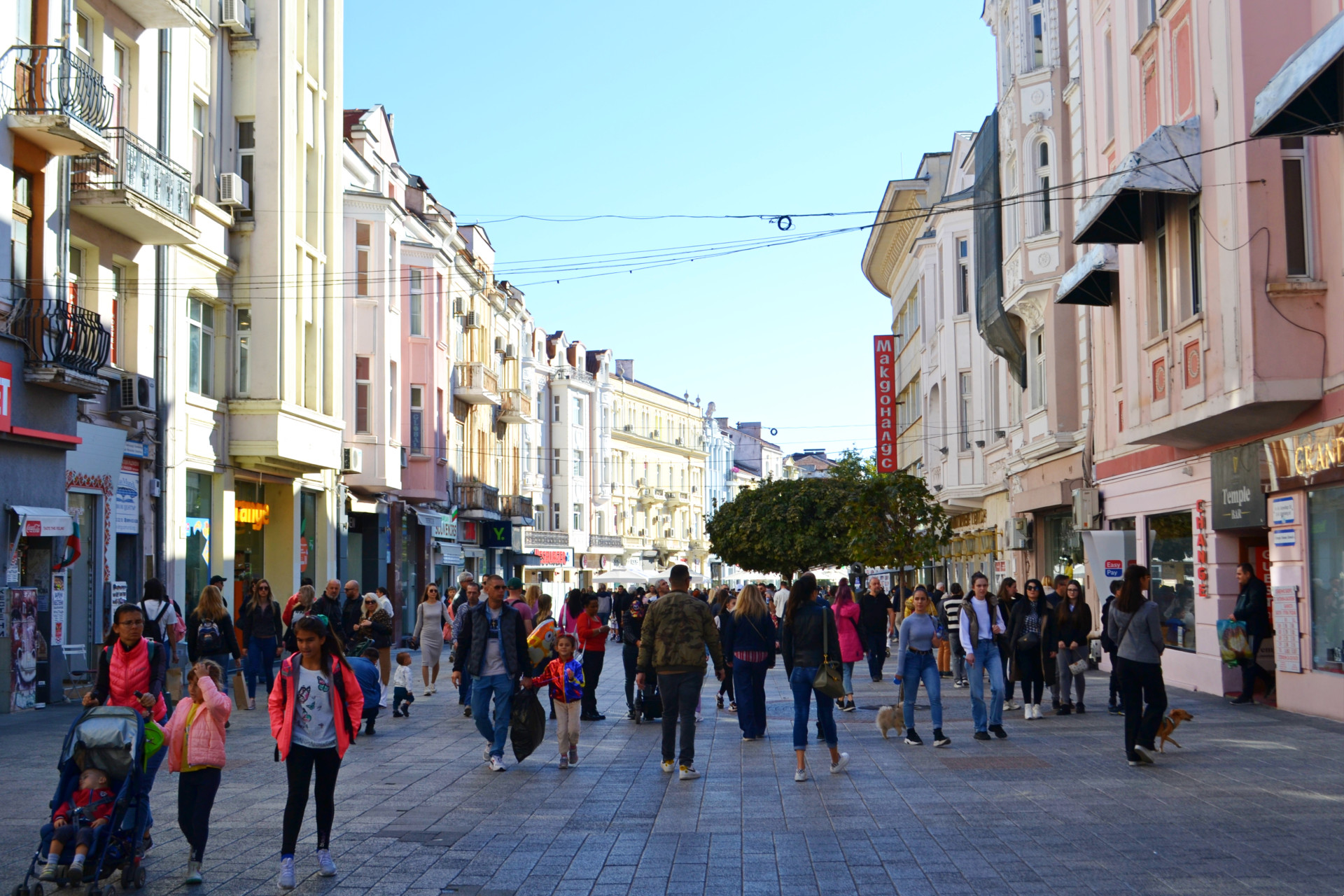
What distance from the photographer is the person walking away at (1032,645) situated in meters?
17.5

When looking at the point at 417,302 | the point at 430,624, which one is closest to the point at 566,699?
the point at 430,624

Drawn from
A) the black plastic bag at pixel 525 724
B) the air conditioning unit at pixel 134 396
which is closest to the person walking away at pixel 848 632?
the black plastic bag at pixel 525 724

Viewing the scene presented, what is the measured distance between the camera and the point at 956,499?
39875mm

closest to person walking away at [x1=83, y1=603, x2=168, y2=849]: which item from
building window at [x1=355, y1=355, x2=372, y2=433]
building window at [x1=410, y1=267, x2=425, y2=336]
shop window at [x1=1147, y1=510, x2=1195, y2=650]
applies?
shop window at [x1=1147, y1=510, x2=1195, y2=650]

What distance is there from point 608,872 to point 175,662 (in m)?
9.56

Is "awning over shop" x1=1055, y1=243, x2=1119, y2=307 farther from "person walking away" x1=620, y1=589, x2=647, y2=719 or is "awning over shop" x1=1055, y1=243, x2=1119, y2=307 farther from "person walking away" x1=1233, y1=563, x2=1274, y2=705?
"person walking away" x1=620, y1=589, x2=647, y2=719

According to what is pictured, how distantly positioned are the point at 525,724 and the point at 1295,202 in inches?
421

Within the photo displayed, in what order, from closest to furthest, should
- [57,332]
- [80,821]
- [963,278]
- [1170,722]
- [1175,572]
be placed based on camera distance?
1. [80,821]
2. [1170,722]
3. [57,332]
4. [1175,572]
5. [963,278]

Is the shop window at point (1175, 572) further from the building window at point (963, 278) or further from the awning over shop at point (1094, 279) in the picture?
the building window at point (963, 278)

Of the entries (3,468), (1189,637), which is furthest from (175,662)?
(1189,637)

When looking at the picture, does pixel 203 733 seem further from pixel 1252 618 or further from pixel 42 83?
pixel 1252 618

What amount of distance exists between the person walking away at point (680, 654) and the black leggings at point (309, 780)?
176 inches

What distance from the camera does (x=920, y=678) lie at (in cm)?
1514

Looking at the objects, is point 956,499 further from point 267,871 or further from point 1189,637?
point 267,871
